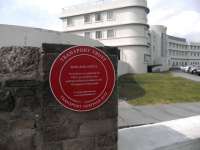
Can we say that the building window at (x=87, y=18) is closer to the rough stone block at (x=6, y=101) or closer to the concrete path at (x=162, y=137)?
the concrete path at (x=162, y=137)

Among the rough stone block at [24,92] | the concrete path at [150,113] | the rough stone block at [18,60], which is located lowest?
the concrete path at [150,113]

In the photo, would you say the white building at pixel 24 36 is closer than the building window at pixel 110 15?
Yes

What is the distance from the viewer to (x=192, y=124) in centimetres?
586

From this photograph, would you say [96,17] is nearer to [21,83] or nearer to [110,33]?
[110,33]

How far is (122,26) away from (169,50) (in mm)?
33250

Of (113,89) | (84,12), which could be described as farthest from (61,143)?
(84,12)

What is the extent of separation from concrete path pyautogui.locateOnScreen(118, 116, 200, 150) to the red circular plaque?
118 centimetres

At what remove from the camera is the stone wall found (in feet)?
10.4

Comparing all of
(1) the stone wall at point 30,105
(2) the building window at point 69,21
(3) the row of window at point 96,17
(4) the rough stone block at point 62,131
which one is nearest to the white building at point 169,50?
(3) the row of window at point 96,17

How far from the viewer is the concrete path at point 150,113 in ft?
32.1

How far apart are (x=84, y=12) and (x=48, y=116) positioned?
4780 cm

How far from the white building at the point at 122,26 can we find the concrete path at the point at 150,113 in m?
29.3

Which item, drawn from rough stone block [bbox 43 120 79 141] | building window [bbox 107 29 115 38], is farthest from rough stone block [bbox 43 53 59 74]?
building window [bbox 107 29 115 38]

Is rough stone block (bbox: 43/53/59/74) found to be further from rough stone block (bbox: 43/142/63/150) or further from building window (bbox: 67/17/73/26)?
building window (bbox: 67/17/73/26)
